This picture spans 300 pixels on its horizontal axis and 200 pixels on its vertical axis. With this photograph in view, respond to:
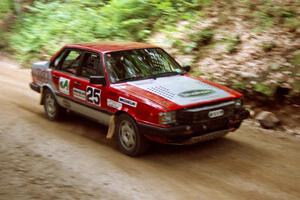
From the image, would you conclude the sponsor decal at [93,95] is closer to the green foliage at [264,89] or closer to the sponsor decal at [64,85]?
the sponsor decal at [64,85]

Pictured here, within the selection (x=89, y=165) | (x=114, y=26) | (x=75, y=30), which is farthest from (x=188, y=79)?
(x=75, y=30)

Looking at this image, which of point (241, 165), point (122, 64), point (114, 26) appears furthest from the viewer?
point (114, 26)

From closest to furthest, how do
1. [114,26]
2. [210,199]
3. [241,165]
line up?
[210,199] < [241,165] < [114,26]

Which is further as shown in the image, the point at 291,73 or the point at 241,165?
the point at 291,73

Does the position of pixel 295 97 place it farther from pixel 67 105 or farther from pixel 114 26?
pixel 114 26

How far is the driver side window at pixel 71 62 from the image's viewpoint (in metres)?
7.45

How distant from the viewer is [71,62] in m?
7.67

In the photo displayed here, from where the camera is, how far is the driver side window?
7453mm

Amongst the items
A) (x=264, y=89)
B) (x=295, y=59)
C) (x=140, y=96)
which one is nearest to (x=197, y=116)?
(x=140, y=96)

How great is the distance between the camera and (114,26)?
13.4 m

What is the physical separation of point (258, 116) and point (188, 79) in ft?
5.88

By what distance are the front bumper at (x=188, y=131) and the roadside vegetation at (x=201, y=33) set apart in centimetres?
213

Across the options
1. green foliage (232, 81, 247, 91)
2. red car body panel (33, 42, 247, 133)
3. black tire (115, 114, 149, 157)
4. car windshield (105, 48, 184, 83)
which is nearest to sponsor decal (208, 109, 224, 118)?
red car body panel (33, 42, 247, 133)

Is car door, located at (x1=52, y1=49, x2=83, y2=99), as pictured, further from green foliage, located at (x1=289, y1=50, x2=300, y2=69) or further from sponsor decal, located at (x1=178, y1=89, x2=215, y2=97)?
green foliage, located at (x1=289, y1=50, x2=300, y2=69)
